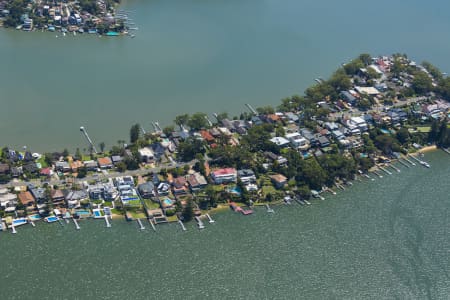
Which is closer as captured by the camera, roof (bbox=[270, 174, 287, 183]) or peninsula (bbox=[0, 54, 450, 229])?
peninsula (bbox=[0, 54, 450, 229])

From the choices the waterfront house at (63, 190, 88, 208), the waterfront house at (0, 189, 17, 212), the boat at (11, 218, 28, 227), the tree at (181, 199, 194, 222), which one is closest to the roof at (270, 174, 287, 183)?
the tree at (181, 199, 194, 222)

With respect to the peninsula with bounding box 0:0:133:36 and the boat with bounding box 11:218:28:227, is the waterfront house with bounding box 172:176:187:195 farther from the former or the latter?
the peninsula with bounding box 0:0:133:36

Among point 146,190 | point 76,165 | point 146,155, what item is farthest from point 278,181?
point 76,165

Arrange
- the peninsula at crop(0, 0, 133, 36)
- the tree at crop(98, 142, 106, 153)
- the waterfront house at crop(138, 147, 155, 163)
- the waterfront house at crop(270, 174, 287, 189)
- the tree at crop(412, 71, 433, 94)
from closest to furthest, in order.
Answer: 1. the waterfront house at crop(270, 174, 287, 189)
2. the waterfront house at crop(138, 147, 155, 163)
3. the tree at crop(98, 142, 106, 153)
4. the tree at crop(412, 71, 433, 94)
5. the peninsula at crop(0, 0, 133, 36)

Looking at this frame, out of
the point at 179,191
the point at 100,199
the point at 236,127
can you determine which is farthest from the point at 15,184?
the point at 236,127

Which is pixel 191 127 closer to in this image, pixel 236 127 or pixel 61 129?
pixel 236 127

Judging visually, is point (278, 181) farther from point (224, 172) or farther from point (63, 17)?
point (63, 17)
